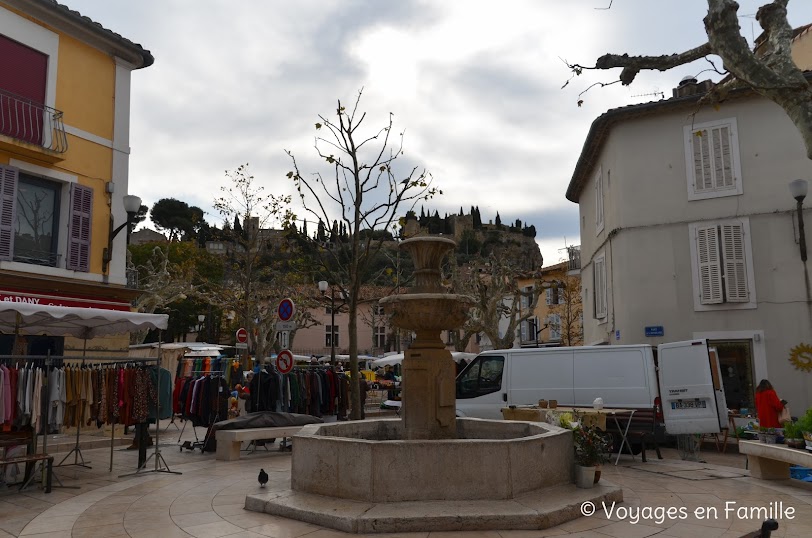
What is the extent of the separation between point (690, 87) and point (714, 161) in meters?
3.36

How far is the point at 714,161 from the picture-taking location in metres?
16.7

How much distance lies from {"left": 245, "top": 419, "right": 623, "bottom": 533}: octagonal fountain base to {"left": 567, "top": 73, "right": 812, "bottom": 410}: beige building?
34.9 ft

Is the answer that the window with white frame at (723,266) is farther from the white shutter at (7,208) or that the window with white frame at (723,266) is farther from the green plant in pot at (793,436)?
the white shutter at (7,208)

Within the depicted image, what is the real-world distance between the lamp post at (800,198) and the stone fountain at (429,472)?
10420 mm

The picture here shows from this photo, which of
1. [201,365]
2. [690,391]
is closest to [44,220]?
[201,365]

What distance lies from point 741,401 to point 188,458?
1320 centimetres

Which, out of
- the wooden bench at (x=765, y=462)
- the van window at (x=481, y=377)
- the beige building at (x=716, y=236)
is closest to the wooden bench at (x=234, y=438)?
the van window at (x=481, y=377)

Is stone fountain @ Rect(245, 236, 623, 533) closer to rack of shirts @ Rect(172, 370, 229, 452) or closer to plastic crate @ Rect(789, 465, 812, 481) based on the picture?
plastic crate @ Rect(789, 465, 812, 481)

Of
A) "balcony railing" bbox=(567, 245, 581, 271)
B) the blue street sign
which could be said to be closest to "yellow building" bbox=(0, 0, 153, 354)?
the blue street sign

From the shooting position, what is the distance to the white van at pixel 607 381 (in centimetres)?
1130

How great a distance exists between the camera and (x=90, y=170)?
14922 millimetres

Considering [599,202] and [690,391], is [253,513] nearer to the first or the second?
[690,391]

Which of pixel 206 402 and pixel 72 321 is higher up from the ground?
pixel 72 321

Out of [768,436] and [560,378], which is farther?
[560,378]
